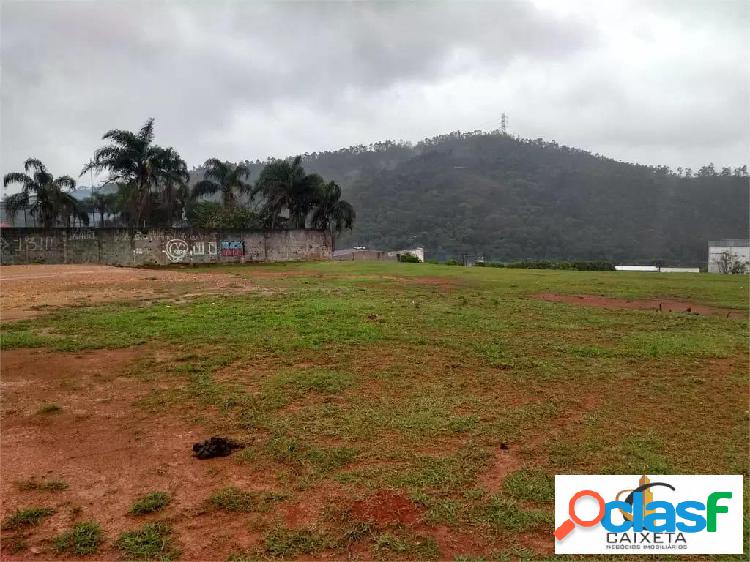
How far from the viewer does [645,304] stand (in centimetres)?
1466

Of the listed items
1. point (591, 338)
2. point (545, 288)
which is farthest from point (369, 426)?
point (545, 288)

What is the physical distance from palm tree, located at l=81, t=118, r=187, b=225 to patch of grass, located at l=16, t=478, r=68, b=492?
121 feet

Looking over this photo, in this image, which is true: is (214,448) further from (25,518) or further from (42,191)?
(42,191)

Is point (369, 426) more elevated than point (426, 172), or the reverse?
point (426, 172)

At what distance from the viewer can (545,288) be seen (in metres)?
18.2

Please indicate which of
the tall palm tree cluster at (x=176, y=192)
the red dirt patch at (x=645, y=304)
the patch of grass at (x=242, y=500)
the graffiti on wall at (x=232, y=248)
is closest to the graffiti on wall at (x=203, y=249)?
the graffiti on wall at (x=232, y=248)

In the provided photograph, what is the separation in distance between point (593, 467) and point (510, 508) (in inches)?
40.1

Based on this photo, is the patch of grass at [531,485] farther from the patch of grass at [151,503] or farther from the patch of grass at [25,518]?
the patch of grass at [25,518]

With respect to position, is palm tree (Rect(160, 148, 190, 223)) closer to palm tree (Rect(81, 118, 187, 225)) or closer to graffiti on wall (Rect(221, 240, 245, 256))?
palm tree (Rect(81, 118, 187, 225))

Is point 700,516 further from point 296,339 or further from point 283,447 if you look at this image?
point 296,339

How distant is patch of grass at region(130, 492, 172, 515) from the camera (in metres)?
3.56

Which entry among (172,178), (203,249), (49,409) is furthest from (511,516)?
(172,178)

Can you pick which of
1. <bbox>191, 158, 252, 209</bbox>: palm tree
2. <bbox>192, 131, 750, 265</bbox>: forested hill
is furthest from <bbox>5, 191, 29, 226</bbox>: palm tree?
<bbox>192, 131, 750, 265</bbox>: forested hill

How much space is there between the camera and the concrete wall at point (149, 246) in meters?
31.2
